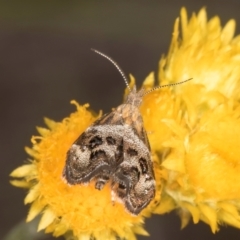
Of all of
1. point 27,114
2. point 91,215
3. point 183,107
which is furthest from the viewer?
point 27,114

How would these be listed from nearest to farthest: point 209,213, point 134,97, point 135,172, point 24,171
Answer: point 135,172 → point 209,213 → point 134,97 → point 24,171

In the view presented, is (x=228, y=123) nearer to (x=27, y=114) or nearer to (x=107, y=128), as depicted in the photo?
(x=107, y=128)

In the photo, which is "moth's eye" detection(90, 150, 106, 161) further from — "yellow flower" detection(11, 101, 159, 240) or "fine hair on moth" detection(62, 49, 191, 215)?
"yellow flower" detection(11, 101, 159, 240)

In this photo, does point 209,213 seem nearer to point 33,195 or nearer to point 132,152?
point 132,152

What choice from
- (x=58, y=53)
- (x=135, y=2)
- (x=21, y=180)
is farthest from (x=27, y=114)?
(x=21, y=180)

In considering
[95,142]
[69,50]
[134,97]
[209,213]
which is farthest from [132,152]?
[69,50]

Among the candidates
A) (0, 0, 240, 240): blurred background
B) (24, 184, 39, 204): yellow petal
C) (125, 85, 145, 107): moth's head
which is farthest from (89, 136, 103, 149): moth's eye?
(0, 0, 240, 240): blurred background
